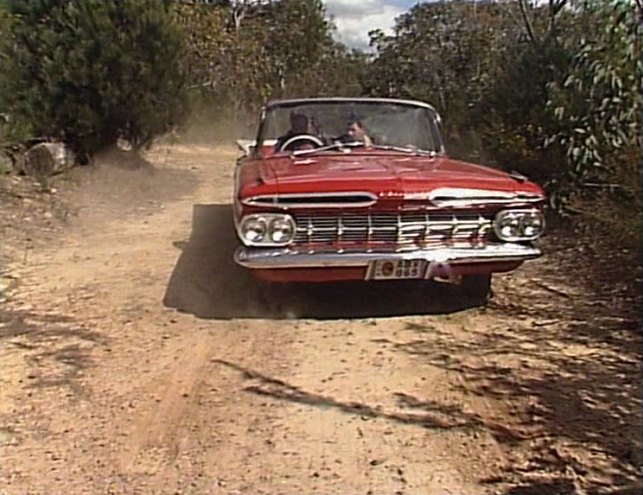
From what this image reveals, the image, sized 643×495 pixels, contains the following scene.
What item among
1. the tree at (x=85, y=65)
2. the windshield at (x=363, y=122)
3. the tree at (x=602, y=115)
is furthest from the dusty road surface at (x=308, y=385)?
the tree at (x=85, y=65)

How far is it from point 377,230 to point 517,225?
2.70ft

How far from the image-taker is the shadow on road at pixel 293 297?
5.55 meters

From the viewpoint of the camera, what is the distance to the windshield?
6645mm

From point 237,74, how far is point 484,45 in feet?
34.9

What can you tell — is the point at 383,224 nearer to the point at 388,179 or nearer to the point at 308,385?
the point at 388,179

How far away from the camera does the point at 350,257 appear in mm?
4918

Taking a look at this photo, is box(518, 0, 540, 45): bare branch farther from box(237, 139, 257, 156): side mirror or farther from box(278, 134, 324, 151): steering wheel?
box(278, 134, 324, 151): steering wheel

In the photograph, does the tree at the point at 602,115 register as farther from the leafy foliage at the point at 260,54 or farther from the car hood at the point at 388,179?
the leafy foliage at the point at 260,54

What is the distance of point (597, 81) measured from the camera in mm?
7141

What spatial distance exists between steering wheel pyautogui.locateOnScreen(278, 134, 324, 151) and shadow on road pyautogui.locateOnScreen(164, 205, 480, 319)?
39.1 inches

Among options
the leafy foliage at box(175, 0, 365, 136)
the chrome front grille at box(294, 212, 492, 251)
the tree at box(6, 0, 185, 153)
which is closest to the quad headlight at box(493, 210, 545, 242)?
the chrome front grille at box(294, 212, 492, 251)

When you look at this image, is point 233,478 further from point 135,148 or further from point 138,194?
point 135,148

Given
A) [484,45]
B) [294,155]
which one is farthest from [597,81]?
[484,45]

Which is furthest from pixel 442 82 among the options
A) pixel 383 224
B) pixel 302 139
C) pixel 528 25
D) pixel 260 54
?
pixel 383 224
